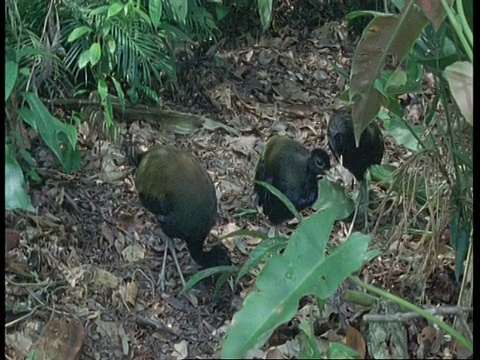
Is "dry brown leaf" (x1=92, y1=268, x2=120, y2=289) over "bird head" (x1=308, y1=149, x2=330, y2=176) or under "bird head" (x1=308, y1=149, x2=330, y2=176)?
under

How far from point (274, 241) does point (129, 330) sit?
533 mm

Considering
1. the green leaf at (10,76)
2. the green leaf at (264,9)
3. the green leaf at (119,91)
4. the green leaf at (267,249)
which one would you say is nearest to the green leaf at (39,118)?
the green leaf at (10,76)

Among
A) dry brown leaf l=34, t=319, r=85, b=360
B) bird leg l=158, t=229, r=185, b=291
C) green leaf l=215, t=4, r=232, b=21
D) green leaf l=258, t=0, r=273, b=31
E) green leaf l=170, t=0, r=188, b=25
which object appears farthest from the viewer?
green leaf l=215, t=4, r=232, b=21

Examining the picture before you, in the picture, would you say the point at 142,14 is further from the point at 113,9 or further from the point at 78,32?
the point at 78,32

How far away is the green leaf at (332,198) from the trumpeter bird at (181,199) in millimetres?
387

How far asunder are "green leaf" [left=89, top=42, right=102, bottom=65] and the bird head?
795 mm

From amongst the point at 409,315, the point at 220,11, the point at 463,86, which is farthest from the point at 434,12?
the point at 220,11

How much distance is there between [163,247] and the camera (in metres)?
2.73

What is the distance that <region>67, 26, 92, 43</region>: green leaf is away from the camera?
2.64 m

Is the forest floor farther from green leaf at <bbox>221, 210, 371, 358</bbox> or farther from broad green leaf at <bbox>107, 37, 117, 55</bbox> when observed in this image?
broad green leaf at <bbox>107, 37, 117, 55</bbox>

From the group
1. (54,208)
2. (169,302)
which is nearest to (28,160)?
(54,208)

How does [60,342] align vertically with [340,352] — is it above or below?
below

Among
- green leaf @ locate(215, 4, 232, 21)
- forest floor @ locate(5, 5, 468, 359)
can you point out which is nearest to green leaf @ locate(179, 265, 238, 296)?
forest floor @ locate(5, 5, 468, 359)

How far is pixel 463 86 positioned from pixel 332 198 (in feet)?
4.15
